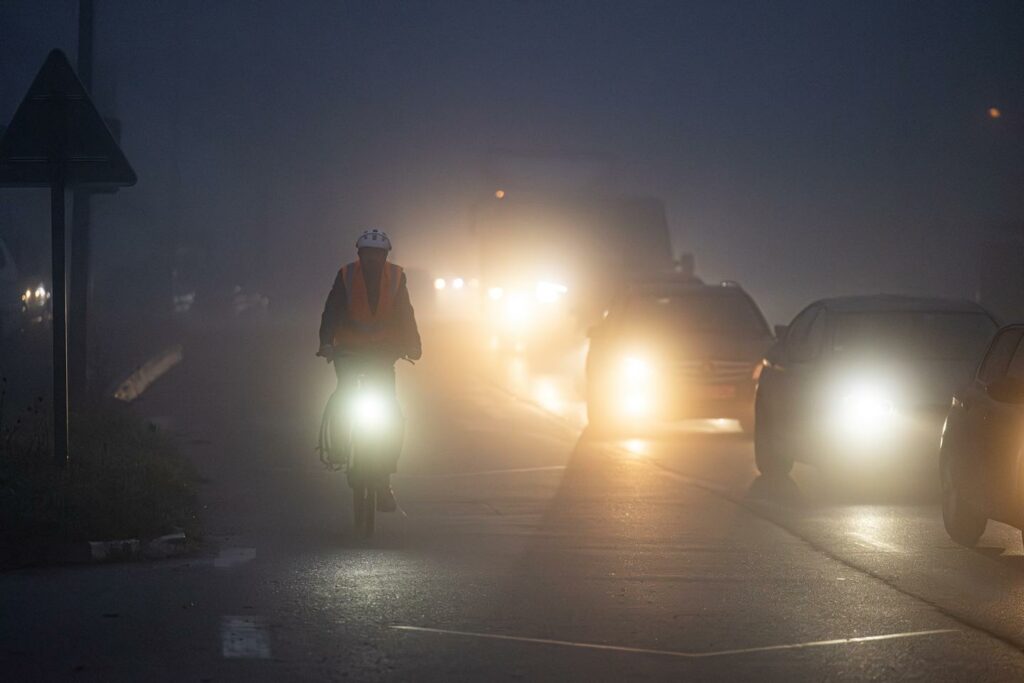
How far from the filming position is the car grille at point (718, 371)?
1914 centimetres

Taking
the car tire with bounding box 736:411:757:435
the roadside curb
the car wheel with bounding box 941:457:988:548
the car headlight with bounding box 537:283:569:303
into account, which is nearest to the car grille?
the car tire with bounding box 736:411:757:435

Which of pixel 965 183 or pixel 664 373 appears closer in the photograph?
pixel 664 373

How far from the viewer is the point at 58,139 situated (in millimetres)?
11867

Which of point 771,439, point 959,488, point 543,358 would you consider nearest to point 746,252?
point 543,358

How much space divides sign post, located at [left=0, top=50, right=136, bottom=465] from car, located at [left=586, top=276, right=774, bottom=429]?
8.31 meters

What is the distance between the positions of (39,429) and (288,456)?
3.43m

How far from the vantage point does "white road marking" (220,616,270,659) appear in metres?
7.64

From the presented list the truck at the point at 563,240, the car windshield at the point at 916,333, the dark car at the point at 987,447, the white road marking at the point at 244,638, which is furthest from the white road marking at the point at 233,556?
the truck at the point at 563,240

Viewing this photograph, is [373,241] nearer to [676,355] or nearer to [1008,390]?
[1008,390]

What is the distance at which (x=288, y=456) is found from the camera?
1744 cm

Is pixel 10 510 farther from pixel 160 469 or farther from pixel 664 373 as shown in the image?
pixel 664 373

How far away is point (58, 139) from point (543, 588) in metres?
4.75

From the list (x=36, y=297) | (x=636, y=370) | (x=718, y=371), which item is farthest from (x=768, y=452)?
(x=36, y=297)

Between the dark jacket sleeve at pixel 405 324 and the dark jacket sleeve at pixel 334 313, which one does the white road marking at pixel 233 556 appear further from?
the dark jacket sleeve at pixel 405 324
